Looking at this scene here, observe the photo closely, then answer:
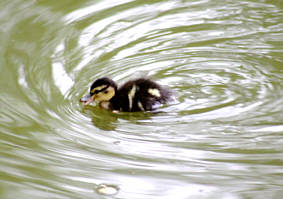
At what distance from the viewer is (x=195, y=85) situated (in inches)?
152

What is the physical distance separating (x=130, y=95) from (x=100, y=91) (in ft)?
0.76

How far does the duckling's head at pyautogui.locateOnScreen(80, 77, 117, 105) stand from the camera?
3.57 metres

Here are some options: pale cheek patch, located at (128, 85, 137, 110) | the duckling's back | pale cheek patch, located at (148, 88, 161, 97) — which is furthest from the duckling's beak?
pale cheek patch, located at (148, 88, 161, 97)

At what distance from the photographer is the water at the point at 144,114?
2373 mm

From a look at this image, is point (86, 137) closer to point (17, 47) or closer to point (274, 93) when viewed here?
point (274, 93)

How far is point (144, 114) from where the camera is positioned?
3.53 m

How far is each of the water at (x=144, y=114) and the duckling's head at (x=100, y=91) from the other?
0.08 metres

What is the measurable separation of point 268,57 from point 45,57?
1.97 m

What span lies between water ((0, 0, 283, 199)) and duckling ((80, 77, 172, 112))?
73 millimetres

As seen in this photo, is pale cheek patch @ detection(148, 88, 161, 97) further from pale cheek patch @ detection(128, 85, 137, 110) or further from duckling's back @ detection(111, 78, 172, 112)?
pale cheek patch @ detection(128, 85, 137, 110)

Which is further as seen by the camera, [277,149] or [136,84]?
[136,84]

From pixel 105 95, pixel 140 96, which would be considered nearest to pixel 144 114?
pixel 140 96

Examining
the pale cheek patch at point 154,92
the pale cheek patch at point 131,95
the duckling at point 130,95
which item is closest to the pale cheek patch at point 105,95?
the duckling at point 130,95

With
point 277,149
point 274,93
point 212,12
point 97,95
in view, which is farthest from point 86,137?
point 212,12
